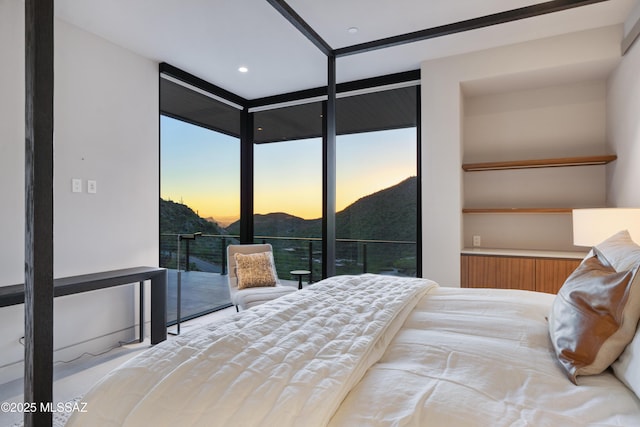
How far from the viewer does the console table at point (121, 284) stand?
216 centimetres

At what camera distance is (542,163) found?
10.5ft

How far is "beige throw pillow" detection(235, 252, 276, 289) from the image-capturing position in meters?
3.47

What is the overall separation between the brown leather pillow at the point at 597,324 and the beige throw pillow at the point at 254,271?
9.06 feet

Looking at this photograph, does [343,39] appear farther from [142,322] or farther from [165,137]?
[142,322]

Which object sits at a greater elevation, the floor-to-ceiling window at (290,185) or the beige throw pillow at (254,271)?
the floor-to-ceiling window at (290,185)

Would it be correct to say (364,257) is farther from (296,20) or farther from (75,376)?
(75,376)

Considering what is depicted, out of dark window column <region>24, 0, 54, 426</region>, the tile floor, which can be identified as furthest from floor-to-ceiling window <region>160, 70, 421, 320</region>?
dark window column <region>24, 0, 54, 426</region>

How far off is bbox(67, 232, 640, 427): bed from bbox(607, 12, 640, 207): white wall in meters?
1.80

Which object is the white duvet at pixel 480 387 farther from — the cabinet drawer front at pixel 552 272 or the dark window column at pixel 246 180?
the dark window column at pixel 246 180

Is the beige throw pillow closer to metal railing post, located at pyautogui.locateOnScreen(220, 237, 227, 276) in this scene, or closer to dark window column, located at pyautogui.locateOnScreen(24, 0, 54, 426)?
metal railing post, located at pyautogui.locateOnScreen(220, 237, 227, 276)

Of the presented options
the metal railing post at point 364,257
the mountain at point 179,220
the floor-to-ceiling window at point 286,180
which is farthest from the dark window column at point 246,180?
the metal railing post at point 364,257

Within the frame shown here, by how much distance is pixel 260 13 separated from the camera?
2.63 metres

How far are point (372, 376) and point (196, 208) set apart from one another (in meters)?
3.45

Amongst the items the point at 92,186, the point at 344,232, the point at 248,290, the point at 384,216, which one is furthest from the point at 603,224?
the point at 92,186
